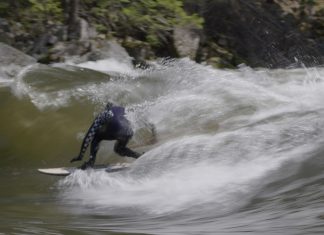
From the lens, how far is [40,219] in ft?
20.4

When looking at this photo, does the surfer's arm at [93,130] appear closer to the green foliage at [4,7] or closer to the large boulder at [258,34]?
the green foliage at [4,7]

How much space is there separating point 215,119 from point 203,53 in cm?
914

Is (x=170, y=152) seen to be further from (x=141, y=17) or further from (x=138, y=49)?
(x=138, y=49)

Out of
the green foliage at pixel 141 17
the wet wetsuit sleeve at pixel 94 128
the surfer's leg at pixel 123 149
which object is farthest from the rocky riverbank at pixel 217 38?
the wet wetsuit sleeve at pixel 94 128

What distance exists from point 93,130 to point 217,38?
506 inches

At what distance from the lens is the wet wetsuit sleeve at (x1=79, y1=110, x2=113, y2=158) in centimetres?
906

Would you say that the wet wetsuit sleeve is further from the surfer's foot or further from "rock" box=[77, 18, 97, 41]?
"rock" box=[77, 18, 97, 41]

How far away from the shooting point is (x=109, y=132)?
9.36 m

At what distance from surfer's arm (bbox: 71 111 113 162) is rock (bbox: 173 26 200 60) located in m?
9.61

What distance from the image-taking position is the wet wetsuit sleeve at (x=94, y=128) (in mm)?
9062

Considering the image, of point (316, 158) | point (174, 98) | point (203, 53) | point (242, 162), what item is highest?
point (316, 158)

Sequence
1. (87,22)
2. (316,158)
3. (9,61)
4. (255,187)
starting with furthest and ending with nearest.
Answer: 1. (87,22)
2. (9,61)
3. (316,158)
4. (255,187)

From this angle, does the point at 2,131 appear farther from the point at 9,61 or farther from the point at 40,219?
the point at 40,219

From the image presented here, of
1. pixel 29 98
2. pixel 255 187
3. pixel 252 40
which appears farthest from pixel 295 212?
pixel 252 40
